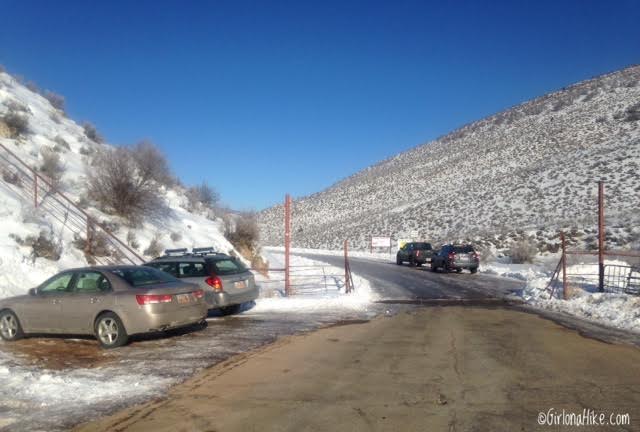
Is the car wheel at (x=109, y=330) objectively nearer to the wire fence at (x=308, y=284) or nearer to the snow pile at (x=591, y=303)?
the wire fence at (x=308, y=284)

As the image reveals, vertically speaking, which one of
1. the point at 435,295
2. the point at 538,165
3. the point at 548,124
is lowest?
the point at 435,295

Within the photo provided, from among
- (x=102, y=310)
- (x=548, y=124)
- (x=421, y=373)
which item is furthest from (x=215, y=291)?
(x=548, y=124)

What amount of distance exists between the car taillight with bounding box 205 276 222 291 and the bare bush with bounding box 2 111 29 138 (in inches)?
594

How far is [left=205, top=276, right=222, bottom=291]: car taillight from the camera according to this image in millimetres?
13250

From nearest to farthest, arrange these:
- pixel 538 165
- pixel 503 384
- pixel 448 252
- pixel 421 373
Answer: pixel 503 384 < pixel 421 373 < pixel 448 252 < pixel 538 165

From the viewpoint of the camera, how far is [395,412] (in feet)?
19.7

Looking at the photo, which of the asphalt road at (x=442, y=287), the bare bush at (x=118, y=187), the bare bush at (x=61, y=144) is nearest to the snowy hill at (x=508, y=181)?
the asphalt road at (x=442, y=287)

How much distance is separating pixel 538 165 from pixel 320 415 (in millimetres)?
68918

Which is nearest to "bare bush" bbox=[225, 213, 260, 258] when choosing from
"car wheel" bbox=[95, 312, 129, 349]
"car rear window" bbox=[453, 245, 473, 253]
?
"car rear window" bbox=[453, 245, 473, 253]

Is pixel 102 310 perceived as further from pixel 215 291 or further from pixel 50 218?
pixel 50 218

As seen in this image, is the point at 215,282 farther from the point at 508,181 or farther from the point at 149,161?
the point at 508,181

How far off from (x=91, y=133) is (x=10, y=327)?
24.5 metres

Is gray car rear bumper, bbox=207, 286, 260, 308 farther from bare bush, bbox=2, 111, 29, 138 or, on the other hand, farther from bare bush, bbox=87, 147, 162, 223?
bare bush, bbox=2, 111, 29, 138

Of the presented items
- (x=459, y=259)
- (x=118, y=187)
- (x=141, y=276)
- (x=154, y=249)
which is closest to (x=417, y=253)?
(x=459, y=259)
